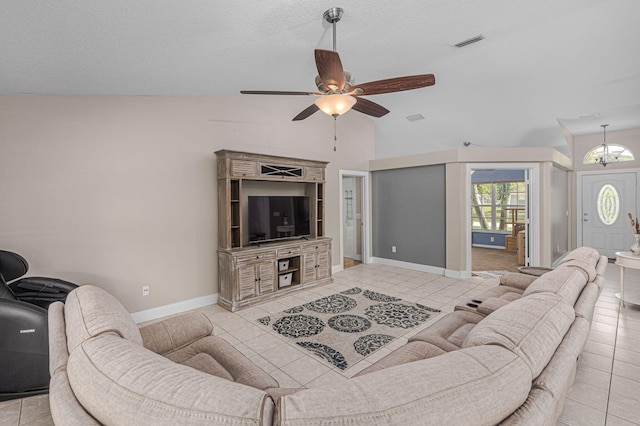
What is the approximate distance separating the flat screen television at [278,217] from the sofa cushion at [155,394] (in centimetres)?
334

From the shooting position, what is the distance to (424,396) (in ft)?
2.39

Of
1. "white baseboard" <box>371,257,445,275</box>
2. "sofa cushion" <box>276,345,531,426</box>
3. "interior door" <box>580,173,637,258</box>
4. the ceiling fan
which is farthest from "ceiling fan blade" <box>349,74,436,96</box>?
"interior door" <box>580,173,637,258</box>

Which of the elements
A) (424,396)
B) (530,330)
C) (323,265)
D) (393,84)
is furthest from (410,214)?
(424,396)

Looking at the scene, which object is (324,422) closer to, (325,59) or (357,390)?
(357,390)

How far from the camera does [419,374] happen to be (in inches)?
31.6

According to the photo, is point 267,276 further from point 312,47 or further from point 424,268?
point 424,268

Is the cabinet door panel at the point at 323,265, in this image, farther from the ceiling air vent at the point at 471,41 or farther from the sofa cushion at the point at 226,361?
the ceiling air vent at the point at 471,41

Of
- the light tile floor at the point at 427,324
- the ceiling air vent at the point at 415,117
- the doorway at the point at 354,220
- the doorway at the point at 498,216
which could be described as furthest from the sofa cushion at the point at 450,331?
the doorway at the point at 498,216

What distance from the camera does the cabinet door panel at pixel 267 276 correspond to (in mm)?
4055

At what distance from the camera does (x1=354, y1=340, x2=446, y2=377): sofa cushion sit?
1.57 m

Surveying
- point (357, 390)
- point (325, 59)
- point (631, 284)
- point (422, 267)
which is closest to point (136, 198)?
point (325, 59)

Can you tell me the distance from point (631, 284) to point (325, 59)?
595 cm

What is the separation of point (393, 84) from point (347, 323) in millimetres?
2488

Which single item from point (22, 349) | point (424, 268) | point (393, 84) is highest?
point (393, 84)
